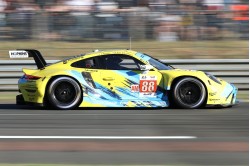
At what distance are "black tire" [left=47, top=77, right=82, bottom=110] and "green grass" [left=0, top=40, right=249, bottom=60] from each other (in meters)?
4.86

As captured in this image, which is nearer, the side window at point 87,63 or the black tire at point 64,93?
the black tire at point 64,93

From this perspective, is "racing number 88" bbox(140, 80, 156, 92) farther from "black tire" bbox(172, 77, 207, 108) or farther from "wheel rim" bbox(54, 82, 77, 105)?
"wheel rim" bbox(54, 82, 77, 105)

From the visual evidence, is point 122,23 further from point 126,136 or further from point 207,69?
point 126,136

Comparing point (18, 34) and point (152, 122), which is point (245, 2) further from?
point (152, 122)

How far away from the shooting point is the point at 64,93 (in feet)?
39.9

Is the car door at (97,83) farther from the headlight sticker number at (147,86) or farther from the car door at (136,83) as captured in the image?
the headlight sticker number at (147,86)

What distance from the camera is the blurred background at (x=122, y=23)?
53.6 feet

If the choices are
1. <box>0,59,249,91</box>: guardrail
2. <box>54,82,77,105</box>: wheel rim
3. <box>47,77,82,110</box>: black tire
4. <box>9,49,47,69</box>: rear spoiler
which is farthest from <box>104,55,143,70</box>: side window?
<box>0,59,249,91</box>: guardrail

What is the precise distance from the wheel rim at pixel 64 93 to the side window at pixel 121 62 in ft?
2.78

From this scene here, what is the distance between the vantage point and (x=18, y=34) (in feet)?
55.2

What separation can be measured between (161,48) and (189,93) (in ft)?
17.2

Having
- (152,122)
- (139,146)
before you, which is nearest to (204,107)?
(152,122)

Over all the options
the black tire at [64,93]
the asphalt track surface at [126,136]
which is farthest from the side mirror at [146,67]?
the black tire at [64,93]

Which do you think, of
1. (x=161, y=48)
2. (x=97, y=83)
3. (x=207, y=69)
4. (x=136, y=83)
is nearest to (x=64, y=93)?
(x=97, y=83)
